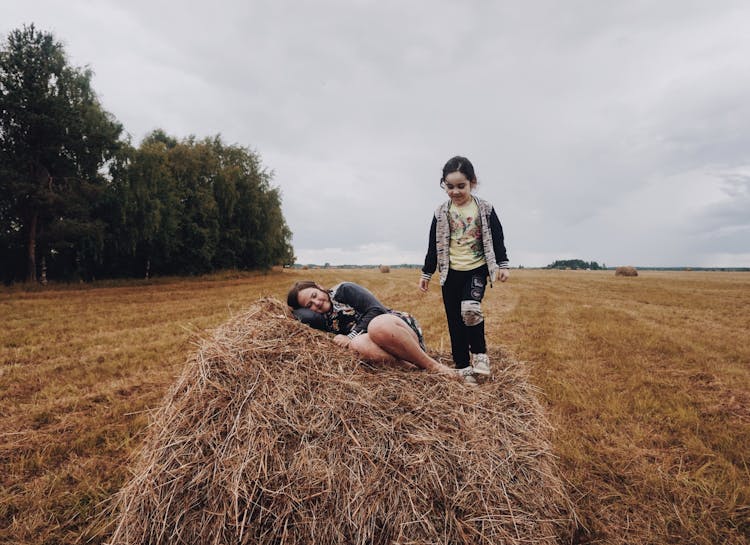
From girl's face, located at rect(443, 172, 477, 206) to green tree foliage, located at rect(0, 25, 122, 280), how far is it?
68.9 ft

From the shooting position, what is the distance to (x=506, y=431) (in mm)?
2439

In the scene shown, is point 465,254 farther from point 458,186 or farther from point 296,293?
point 296,293

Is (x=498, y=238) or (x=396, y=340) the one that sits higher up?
(x=498, y=238)

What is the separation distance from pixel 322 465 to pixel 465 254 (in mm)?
2565

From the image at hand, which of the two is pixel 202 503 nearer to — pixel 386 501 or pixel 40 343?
pixel 386 501

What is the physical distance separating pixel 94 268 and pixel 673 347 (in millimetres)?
26838

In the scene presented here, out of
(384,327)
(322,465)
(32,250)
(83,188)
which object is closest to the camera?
(322,465)

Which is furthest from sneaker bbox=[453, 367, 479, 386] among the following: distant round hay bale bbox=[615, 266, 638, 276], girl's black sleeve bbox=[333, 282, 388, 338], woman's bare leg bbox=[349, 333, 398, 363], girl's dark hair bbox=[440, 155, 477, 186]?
distant round hay bale bbox=[615, 266, 638, 276]

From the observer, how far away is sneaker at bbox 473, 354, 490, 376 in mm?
3248

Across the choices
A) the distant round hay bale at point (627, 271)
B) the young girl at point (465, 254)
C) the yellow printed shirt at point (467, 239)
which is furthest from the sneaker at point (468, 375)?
the distant round hay bale at point (627, 271)

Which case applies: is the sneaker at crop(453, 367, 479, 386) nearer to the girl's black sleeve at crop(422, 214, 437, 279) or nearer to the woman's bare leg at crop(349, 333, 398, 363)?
the woman's bare leg at crop(349, 333, 398, 363)

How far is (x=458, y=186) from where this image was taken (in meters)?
3.69

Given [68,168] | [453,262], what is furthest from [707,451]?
[68,168]

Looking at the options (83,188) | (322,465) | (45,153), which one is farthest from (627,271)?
(45,153)
